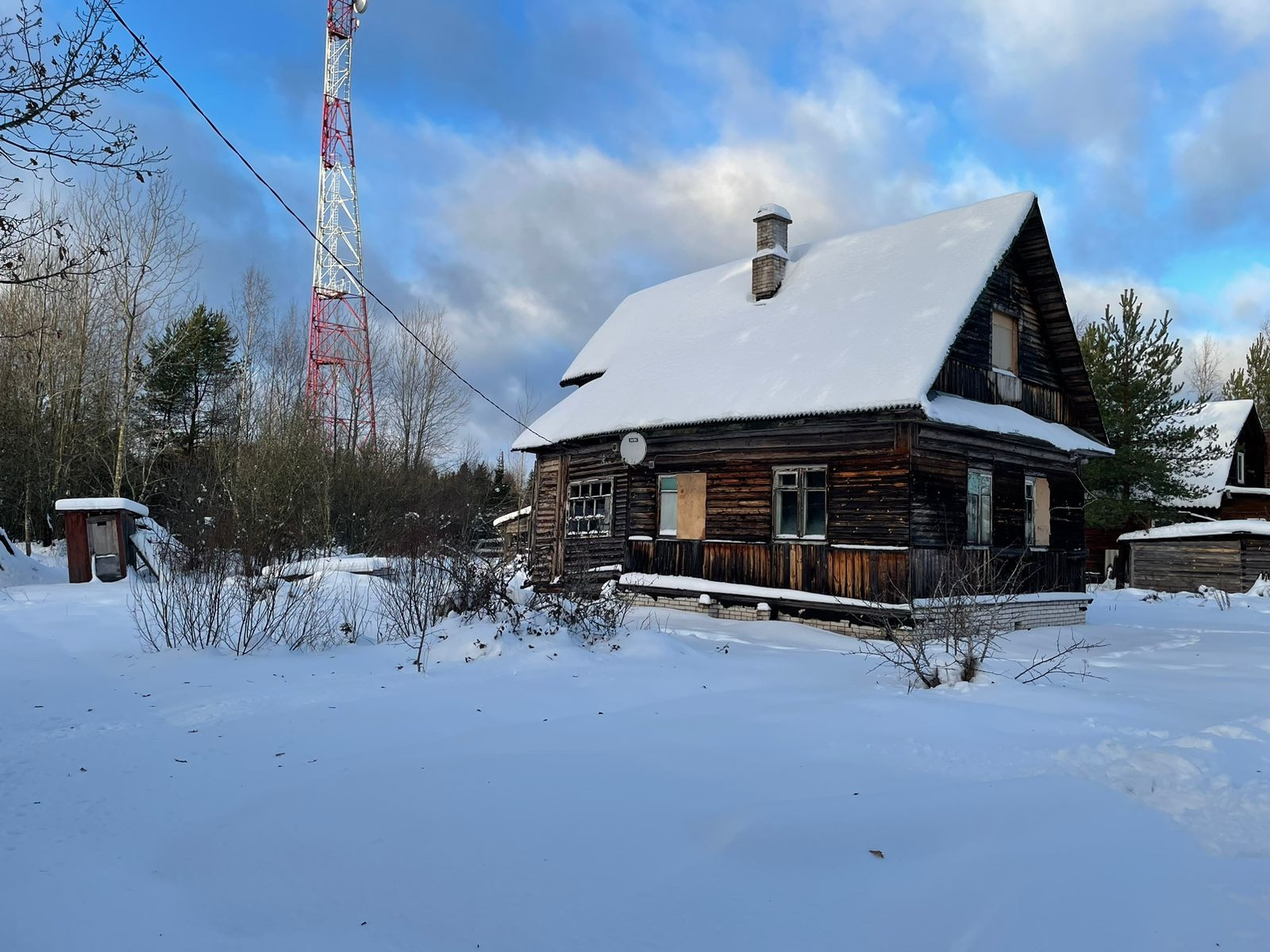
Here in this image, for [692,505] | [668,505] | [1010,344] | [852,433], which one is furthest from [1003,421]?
[668,505]

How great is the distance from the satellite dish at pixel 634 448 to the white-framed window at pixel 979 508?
587 cm

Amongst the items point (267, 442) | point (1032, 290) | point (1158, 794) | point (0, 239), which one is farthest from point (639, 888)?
point (267, 442)

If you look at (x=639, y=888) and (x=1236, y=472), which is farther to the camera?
(x=1236, y=472)

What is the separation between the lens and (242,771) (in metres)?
5.06

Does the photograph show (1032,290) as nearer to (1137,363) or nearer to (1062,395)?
(1062,395)

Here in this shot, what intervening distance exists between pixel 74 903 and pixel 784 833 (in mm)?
3137

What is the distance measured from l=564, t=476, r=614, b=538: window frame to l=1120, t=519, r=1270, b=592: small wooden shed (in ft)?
59.2

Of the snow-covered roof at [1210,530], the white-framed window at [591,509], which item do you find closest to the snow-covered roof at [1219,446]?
the snow-covered roof at [1210,530]

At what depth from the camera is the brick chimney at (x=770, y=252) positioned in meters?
17.7

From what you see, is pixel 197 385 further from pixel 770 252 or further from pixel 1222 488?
pixel 1222 488

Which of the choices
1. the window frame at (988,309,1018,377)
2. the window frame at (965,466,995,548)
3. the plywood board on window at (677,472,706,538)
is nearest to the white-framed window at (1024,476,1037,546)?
the window frame at (965,466,995,548)

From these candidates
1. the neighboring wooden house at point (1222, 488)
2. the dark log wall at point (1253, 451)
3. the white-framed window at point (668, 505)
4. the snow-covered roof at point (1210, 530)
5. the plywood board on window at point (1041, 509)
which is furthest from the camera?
the dark log wall at point (1253, 451)

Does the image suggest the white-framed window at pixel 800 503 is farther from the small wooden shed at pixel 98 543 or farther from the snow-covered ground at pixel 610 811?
the small wooden shed at pixel 98 543

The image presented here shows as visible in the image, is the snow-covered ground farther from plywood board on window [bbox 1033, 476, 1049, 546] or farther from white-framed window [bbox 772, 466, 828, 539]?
plywood board on window [bbox 1033, 476, 1049, 546]
